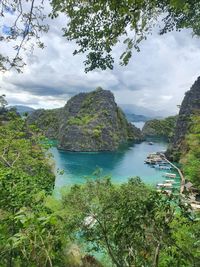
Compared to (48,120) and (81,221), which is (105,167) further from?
(48,120)

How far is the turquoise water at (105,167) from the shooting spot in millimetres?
43219

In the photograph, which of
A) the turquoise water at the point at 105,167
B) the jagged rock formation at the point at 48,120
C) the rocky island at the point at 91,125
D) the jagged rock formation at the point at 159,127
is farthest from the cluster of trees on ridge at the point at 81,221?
the jagged rock formation at the point at 159,127

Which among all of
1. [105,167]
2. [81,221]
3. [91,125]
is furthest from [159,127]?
[81,221]

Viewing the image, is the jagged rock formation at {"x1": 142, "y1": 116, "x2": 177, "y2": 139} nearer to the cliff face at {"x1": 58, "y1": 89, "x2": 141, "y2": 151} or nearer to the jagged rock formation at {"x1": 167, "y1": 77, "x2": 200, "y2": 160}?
the cliff face at {"x1": 58, "y1": 89, "x2": 141, "y2": 151}

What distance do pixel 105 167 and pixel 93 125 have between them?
103ft

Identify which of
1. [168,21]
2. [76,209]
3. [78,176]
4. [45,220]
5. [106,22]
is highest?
[168,21]

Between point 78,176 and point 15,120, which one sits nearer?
point 15,120

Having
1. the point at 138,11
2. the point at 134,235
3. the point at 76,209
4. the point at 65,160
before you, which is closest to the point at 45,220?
the point at 138,11

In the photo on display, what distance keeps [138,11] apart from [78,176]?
40834 millimetres

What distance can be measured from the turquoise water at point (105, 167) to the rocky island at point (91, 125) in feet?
15.9

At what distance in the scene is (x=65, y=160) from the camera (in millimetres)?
58969

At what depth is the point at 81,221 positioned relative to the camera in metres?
13.8

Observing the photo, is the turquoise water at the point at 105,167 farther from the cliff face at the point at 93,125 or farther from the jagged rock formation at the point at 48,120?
the jagged rock formation at the point at 48,120

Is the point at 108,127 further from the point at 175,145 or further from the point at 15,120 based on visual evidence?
the point at 15,120
